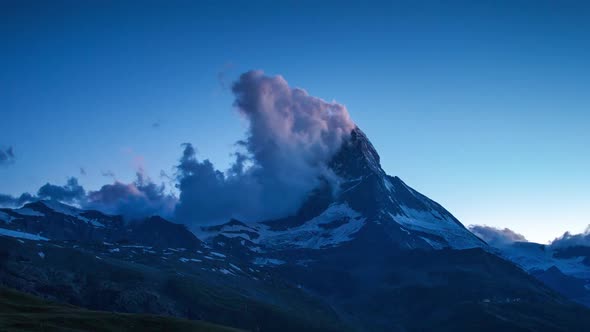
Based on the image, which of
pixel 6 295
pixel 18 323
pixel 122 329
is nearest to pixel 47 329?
pixel 18 323

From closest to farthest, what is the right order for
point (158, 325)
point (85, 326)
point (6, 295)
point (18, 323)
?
point (18, 323) < point (85, 326) < point (158, 325) < point (6, 295)

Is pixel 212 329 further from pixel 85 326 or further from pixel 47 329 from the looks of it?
pixel 47 329

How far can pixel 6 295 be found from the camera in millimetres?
130875

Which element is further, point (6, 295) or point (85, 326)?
point (6, 295)

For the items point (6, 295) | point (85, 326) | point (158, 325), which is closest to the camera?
point (85, 326)

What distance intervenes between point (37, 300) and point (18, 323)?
4374 cm

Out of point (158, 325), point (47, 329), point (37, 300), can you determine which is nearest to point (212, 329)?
point (158, 325)

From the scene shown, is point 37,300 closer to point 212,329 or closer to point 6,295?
point 6,295

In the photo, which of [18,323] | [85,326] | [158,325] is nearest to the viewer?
[18,323]

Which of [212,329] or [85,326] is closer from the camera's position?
[85,326]

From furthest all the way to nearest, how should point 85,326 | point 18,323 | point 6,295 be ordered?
point 6,295
point 85,326
point 18,323

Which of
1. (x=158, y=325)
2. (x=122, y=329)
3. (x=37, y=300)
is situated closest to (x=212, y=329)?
(x=158, y=325)

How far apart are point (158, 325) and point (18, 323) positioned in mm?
24903

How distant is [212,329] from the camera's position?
117 metres
